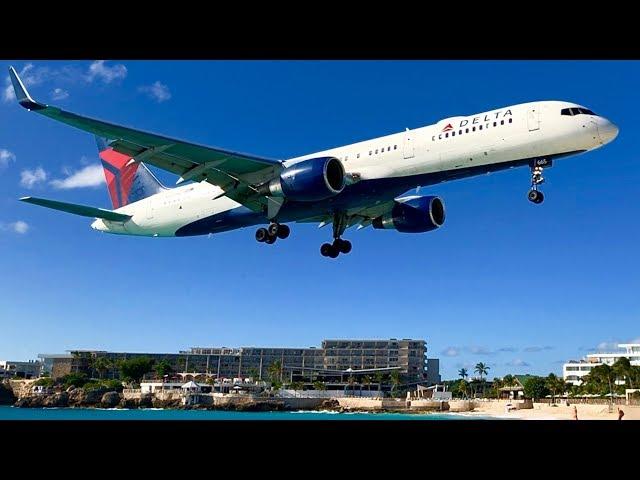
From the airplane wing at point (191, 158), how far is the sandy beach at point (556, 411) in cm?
4015

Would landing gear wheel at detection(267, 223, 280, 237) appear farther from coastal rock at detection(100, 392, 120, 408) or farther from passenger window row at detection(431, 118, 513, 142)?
coastal rock at detection(100, 392, 120, 408)

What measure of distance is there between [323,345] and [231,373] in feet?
52.9

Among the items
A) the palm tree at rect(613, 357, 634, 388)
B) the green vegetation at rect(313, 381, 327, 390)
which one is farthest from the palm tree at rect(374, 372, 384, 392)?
the palm tree at rect(613, 357, 634, 388)

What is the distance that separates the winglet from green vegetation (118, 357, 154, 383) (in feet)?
282

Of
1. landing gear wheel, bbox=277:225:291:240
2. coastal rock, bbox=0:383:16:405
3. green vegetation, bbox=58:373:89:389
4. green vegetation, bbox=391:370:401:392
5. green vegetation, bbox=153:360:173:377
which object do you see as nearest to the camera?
landing gear wheel, bbox=277:225:291:240

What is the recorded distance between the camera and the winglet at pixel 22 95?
15.0 metres

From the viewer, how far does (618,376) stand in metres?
73.3

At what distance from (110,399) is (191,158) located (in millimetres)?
77483

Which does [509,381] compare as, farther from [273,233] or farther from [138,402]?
[273,233]

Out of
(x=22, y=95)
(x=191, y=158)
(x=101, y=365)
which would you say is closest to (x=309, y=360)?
(x=101, y=365)

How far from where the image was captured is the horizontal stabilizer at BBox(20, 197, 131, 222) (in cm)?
2237
